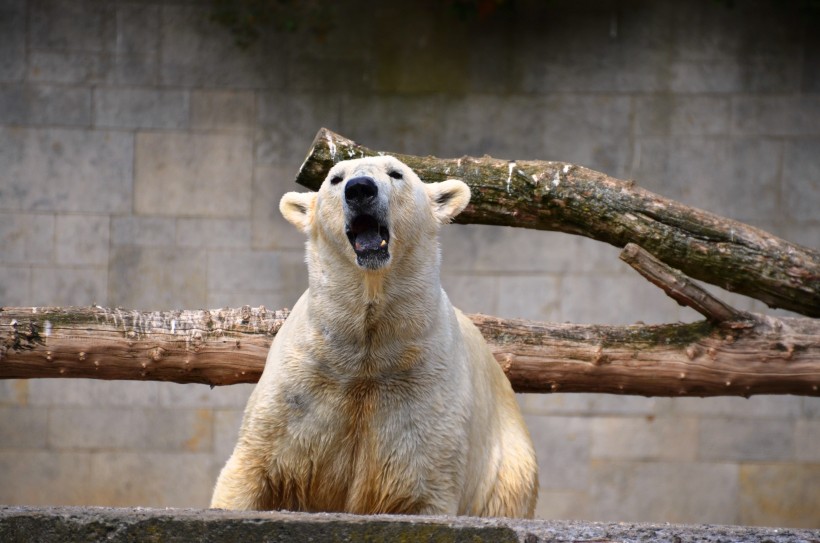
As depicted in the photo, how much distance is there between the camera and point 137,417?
731cm

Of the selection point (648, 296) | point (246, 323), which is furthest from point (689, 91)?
point (246, 323)

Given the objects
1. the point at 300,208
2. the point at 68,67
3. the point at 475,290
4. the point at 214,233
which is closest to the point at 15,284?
the point at 214,233

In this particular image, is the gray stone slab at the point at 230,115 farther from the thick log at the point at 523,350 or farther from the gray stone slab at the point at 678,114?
the thick log at the point at 523,350

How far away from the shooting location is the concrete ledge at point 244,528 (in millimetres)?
2492

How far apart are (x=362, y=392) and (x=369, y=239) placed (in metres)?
0.48

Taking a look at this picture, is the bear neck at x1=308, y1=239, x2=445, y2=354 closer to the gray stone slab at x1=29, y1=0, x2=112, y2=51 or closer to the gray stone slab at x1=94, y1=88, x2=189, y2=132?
the gray stone slab at x1=94, y1=88, x2=189, y2=132

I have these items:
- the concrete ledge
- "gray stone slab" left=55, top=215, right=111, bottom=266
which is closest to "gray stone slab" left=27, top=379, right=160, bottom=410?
"gray stone slab" left=55, top=215, right=111, bottom=266

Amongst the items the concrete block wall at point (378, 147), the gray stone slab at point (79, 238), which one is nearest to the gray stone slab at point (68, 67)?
the concrete block wall at point (378, 147)

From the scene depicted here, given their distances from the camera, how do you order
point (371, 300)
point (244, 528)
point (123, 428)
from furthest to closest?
point (123, 428) < point (371, 300) < point (244, 528)

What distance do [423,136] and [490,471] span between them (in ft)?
12.2

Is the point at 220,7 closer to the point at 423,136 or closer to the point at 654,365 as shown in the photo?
the point at 423,136

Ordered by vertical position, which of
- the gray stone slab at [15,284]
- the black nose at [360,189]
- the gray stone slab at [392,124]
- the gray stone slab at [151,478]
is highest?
the gray stone slab at [392,124]

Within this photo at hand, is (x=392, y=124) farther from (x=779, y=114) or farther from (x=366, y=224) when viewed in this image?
(x=366, y=224)

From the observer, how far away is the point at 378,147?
7.23 metres
